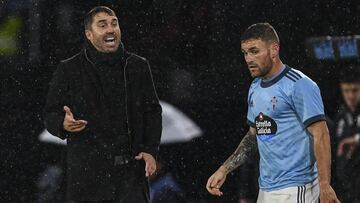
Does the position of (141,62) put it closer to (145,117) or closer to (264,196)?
(145,117)

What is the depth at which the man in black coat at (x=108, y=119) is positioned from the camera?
7.02 metres

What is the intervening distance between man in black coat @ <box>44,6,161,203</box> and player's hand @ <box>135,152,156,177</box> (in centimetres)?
5

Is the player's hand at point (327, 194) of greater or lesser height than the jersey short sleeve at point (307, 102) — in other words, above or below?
below

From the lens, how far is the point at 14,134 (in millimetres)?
12820

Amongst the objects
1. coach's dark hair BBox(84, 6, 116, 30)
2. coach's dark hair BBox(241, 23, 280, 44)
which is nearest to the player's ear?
coach's dark hair BBox(241, 23, 280, 44)

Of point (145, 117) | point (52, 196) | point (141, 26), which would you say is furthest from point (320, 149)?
point (141, 26)

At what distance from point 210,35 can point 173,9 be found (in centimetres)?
54

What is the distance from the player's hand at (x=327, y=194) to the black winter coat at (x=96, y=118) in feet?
4.33

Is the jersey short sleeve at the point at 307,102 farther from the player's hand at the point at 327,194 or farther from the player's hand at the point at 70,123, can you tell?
the player's hand at the point at 70,123

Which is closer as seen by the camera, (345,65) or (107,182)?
(107,182)

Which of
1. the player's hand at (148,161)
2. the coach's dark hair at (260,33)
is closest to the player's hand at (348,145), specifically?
the player's hand at (148,161)

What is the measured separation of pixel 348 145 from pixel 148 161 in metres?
3.04

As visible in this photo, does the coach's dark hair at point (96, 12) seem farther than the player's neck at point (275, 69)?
Yes

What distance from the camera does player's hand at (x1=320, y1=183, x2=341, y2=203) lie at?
237 inches
